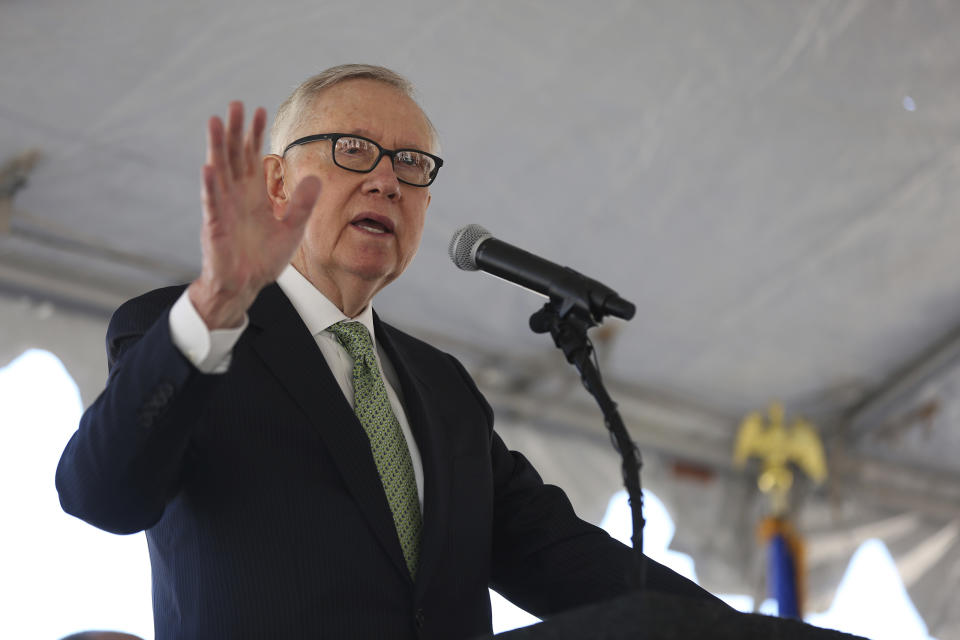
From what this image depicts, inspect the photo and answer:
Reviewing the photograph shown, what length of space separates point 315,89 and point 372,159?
0.59 ft

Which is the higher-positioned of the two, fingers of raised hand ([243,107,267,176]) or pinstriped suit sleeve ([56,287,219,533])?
fingers of raised hand ([243,107,267,176])

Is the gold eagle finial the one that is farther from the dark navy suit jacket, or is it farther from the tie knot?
the tie knot

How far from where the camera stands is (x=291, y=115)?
71.6 inches

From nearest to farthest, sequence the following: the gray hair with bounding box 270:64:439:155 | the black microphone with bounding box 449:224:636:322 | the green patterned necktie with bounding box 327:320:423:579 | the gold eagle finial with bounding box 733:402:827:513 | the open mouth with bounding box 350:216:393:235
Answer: the black microphone with bounding box 449:224:636:322 → the green patterned necktie with bounding box 327:320:423:579 → the open mouth with bounding box 350:216:393:235 → the gray hair with bounding box 270:64:439:155 → the gold eagle finial with bounding box 733:402:827:513

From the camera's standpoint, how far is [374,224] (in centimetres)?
169

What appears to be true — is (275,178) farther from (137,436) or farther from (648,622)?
(648,622)

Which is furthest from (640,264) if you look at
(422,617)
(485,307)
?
(422,617)

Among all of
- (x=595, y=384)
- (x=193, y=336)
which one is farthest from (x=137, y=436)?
(x=595, y=384)

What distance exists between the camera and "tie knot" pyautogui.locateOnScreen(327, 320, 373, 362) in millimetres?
1599

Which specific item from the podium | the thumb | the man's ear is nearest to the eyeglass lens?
the man's ear

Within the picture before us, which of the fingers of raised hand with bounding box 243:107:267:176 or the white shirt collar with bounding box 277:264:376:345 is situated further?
the white shirt collar with bounding box 277:264:376:345

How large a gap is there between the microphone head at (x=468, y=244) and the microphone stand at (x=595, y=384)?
17cm

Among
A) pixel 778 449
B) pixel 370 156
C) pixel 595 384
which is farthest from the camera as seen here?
pixel 778 449

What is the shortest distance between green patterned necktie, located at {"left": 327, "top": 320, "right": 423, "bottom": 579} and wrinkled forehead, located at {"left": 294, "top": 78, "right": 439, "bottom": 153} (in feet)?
1.09
